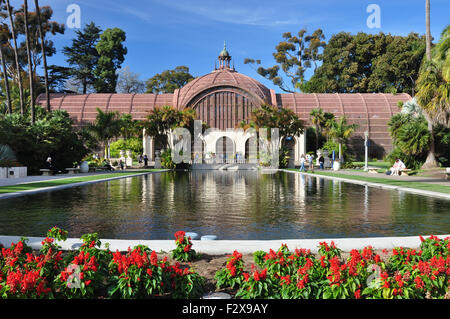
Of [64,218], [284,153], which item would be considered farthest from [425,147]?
[64,218]

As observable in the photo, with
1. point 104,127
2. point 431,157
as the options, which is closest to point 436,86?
point 431,157

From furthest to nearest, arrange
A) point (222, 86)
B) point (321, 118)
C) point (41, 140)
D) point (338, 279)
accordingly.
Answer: point (222, 86) → point (321, 118) → point (41, 140) → point (338, 279)

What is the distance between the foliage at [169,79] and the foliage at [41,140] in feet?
187

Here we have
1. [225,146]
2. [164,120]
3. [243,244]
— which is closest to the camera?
[243,244]

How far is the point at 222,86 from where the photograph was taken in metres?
55.8

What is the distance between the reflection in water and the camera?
26.2ft

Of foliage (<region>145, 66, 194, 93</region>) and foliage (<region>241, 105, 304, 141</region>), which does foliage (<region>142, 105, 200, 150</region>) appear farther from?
foliage (<region>145, 66, 194, 93</region>)

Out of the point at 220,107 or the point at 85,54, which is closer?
the point at 220,107

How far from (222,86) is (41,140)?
105 ft

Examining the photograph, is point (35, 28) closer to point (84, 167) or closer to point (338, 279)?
point (84, 167)

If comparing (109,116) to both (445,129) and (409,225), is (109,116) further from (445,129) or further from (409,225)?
(409,225)

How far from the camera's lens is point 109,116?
40.2 m

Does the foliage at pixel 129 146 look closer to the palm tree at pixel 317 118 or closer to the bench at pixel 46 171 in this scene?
the palm tree at pixel 317 118

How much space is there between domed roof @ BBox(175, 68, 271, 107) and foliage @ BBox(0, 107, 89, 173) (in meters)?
26.8
